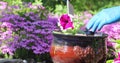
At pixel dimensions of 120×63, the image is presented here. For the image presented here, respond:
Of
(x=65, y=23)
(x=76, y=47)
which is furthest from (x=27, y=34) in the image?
(x=76, y=47)

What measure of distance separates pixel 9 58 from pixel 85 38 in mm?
1618

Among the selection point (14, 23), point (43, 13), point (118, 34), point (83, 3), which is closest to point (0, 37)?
point (14, 23)

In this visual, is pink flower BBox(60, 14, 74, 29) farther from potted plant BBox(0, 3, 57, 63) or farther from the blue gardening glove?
potted plant BBox(0, 3, 57, 63)

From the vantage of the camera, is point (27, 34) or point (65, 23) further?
point (27, 34)

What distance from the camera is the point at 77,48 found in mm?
3672

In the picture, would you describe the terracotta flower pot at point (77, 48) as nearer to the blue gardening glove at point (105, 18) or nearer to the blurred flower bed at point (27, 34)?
the blue gardening glove at point (105, 18)

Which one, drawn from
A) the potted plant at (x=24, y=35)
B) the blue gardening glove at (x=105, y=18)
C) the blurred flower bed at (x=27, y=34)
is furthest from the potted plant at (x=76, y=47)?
the potted plant at (x=24, y=35)

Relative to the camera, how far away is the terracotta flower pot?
3672 millimetres

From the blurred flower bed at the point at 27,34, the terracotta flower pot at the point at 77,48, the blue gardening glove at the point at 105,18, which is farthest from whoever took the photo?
the blurred flower bed at the point at 27,34

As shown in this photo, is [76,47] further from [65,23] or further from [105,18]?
[105,18]

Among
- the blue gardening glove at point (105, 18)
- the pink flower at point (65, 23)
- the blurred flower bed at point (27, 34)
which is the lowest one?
the blurred flower bed at point (27, 34)

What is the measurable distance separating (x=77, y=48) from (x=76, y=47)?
0.01m

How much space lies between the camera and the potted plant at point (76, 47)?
3.67 metres

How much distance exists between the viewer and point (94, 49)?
12.2 feet
